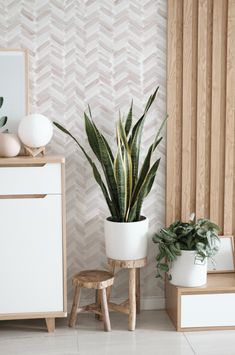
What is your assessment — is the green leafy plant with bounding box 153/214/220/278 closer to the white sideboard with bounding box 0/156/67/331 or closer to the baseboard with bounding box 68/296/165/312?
the baseboard with bounding box 68/296/165/312

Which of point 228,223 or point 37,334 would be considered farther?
point 228,223

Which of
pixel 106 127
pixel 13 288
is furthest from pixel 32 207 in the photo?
pixel 106 127

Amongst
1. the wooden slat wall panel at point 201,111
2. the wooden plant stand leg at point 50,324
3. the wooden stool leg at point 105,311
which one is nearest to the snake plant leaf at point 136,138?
the wooden slat wall panel at point 201,111

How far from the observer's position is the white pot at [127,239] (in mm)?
3717

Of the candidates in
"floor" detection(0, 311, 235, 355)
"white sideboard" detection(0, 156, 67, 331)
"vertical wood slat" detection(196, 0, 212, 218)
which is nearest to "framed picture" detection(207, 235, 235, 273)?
"vertical wood slat" detection(196, 0, 212, 218)

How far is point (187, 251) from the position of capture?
12.2 ft

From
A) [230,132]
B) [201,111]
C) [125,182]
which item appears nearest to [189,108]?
[201,111]

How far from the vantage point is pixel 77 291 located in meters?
3.79

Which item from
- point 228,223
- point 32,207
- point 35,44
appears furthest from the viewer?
point 228,223

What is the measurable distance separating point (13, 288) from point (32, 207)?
1.61 ft

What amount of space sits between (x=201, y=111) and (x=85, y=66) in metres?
0.80

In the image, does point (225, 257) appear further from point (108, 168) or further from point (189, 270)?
point (108, 168)

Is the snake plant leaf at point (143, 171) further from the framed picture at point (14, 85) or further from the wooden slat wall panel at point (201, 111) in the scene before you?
the framed picture at point (14, 85)

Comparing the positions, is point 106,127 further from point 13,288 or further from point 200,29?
point 13,288
